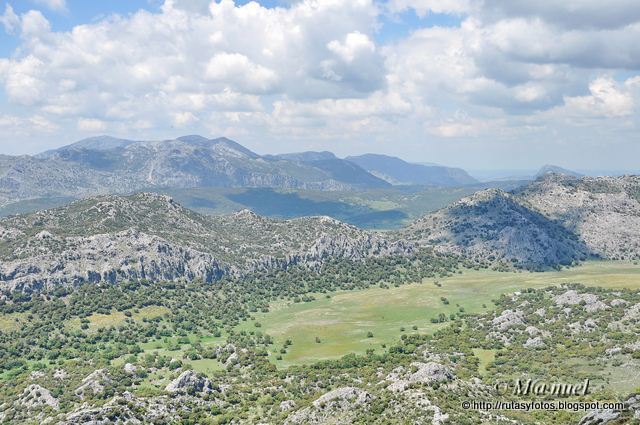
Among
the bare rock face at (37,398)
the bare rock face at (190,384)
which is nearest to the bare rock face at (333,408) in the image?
the bare rock face at (190,384)

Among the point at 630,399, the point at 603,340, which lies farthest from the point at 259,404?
the point at 603,340

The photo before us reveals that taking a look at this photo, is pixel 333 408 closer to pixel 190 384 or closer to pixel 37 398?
pixel 190 384

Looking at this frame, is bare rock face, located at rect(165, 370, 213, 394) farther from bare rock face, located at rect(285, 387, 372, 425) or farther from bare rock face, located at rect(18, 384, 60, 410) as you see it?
bare rock face, located at rect(285, 387, 372, 425)

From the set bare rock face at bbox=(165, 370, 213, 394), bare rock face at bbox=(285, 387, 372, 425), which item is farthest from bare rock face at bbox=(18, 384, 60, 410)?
bare rock face at bbox=(285, 387, 372, 425)

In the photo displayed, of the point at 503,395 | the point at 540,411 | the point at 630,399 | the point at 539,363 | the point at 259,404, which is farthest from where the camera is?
the point at 539,363

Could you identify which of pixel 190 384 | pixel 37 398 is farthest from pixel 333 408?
pixel 37 398

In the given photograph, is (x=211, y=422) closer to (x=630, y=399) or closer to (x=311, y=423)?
(x=311, y=423)
